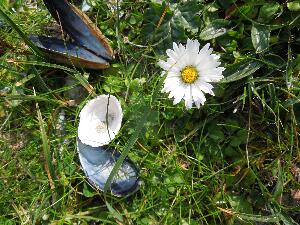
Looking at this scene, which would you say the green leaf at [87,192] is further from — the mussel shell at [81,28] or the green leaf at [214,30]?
the green leaf at [214,30]

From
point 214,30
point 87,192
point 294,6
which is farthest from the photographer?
point 87,192

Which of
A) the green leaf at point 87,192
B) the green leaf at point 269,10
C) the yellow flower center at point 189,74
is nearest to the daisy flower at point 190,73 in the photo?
the yellow flower center at point 189,74

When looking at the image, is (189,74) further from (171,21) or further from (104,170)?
(104,170)

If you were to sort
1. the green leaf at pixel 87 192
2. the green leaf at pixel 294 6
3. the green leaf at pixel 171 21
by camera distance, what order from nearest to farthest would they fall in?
1. the green leaf at pixel 294 6
2. the green leaf at pixel 171 21
3. the green leaf at pixel 87 192

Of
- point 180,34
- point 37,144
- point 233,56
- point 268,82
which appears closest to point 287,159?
point 268,82

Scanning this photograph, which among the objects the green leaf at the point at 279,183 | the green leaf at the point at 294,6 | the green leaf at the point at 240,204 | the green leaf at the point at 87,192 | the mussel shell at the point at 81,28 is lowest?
the green leaf at the point at 240,204

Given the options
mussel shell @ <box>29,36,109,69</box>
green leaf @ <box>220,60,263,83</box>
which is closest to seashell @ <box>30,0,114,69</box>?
mussel shell @ <box>29,36,109,69</box>

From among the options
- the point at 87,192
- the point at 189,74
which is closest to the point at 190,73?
the point at 189,74
